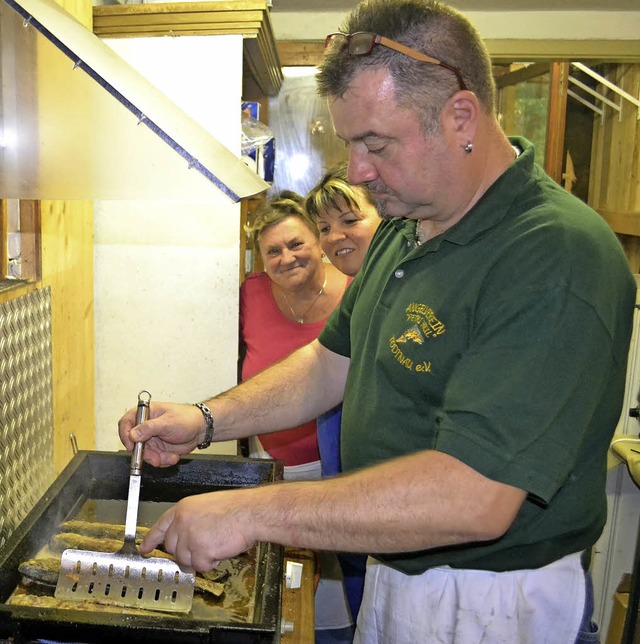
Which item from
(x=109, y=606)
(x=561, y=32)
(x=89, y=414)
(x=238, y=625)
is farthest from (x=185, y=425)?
(x=561, y=32)

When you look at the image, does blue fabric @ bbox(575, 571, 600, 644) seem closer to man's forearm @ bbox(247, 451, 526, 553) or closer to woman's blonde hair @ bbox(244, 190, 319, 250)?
man's forearm @ bbox(247, 451, 526, 553)

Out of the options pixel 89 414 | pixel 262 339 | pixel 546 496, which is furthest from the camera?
pixel 262 339

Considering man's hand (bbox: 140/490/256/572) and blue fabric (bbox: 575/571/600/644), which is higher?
man's hand (bbox: 140/490/256/572)

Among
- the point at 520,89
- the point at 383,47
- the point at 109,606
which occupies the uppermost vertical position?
the point at 520,89

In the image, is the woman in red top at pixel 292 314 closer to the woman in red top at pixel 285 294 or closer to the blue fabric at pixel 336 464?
the woman in red top at pixel 285 294

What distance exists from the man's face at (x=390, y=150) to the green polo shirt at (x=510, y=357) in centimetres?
7

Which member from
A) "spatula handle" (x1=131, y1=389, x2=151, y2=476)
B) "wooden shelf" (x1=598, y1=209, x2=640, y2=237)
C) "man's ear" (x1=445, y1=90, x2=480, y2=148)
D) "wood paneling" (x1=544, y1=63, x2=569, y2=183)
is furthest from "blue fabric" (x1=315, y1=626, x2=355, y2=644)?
"wood paneling" (x1=544, y1=63, x2=569, y2=183)

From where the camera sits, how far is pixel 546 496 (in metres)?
0.79

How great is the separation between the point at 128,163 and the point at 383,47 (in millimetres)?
400

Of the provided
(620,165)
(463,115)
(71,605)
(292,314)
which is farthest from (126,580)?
(620,165)

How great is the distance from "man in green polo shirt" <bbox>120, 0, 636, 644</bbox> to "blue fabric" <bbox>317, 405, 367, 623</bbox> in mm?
585

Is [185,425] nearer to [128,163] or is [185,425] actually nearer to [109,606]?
[109,606]

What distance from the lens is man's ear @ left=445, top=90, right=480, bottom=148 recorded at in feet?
2.94

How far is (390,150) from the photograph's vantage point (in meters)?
0.92
